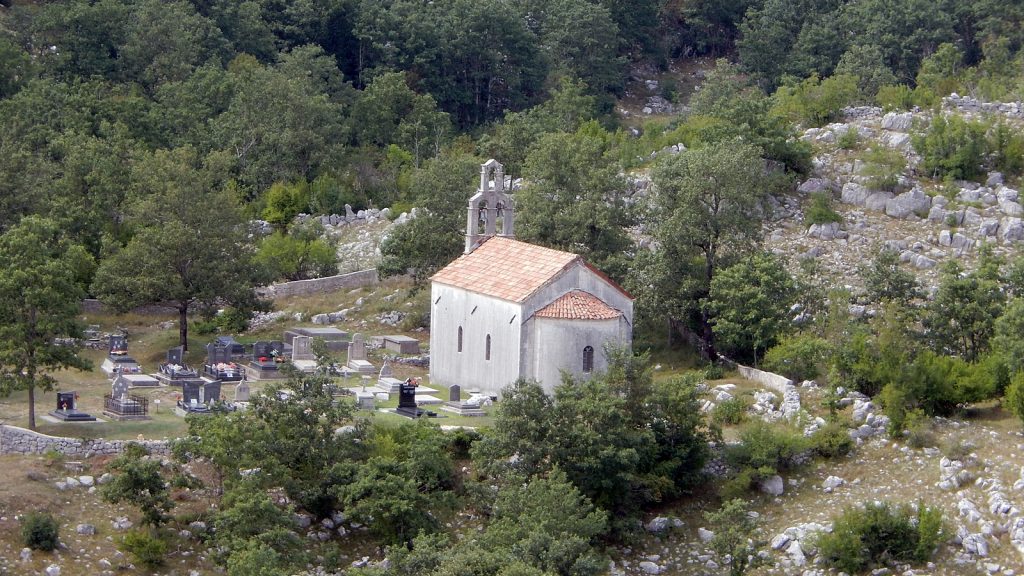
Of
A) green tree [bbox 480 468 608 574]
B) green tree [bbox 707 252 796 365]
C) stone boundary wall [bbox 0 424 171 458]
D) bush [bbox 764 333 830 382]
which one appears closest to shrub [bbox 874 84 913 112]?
green tree [bbox 707 252 796 365]

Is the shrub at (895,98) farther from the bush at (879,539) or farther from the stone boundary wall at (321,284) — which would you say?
the bush at (879,539)

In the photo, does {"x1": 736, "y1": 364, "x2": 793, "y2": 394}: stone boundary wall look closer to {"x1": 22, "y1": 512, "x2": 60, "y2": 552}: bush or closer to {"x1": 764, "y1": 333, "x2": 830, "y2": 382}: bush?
{"x1": 764, "y1": 333, "x2": 830, "y2": 382}: bush

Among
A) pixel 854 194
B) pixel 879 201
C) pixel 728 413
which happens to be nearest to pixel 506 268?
pixel 728 413

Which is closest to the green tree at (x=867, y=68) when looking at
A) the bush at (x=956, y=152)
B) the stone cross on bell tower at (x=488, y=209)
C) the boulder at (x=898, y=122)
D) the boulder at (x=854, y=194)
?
the boulder at (x=898, y=122)

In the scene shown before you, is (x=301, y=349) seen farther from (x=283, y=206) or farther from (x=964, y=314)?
(x=964, y=314)

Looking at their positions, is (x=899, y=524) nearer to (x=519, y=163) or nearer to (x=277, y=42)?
(x=519, y=163)

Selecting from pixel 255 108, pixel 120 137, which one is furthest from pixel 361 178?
pixel 120 137
